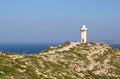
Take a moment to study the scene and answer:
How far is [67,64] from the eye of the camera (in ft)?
264

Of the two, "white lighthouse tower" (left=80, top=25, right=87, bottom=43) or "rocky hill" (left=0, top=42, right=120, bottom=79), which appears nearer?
"rocky hill" (left=0, top=42, right=120, bottom=79)

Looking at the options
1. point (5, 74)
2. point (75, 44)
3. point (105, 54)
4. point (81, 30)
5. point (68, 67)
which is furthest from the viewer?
point (81, 30)

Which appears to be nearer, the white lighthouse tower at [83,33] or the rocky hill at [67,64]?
the rocky hill at [67,64]

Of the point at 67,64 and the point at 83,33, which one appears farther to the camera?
the point at 83,33

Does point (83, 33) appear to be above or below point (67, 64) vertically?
above

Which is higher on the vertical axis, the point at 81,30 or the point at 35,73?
the point at 81,30

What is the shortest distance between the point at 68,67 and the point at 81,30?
39789 mm

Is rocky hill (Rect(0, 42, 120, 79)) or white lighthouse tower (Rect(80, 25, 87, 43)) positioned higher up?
white lighthouse tower (Rect(80, 25, 87, 43))

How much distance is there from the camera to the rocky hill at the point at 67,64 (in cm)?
5688

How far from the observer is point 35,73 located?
2291 inches

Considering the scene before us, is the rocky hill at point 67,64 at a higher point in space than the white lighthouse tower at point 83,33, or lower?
lower

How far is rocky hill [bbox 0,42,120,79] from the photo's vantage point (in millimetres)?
56875

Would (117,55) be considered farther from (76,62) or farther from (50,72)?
(50,72)

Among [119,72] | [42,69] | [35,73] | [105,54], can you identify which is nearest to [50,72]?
[42,69]
